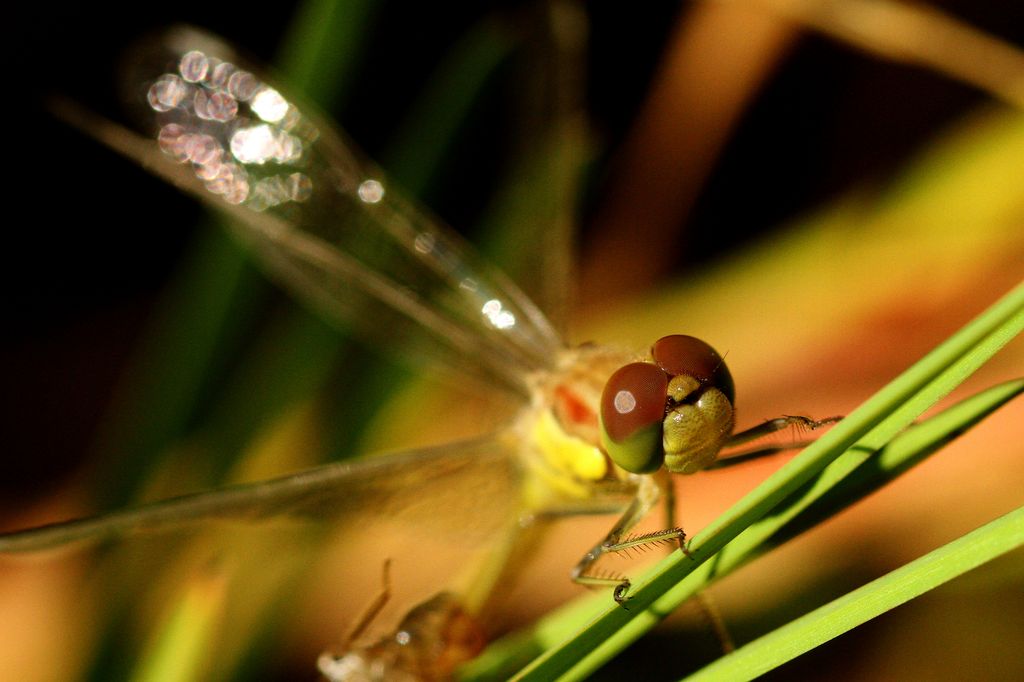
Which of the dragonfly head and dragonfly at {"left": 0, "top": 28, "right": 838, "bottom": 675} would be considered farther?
dragonfly at {"left": 0, "top": 28, "right": 838, "bottom": 675}

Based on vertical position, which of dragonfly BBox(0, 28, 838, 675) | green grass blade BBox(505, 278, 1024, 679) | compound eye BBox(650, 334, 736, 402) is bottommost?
green grass blade BBox(505, 278, 1024, 679)

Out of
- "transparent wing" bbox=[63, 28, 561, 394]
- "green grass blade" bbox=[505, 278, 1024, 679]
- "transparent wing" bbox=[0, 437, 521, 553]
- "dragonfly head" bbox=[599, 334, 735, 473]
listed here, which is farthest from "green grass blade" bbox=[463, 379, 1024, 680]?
"transparent wing" bbox=[63, 28, 561, 394]

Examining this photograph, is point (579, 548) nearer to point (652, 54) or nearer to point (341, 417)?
point (341, 417)

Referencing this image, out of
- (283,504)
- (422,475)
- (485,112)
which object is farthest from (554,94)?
(283,504)

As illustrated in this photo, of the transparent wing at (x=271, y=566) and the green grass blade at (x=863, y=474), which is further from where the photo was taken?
the transparent wing at (x=271, y=566)

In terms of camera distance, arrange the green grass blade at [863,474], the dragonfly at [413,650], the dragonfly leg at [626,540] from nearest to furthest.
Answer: the green grass blade at [863,474], the dragonfly leg at [626,540], the dragonfly at [413,650]

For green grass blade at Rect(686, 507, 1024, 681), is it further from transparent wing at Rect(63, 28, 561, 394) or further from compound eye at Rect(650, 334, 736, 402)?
transparent wing at Rect(63, 28, 561, 394)

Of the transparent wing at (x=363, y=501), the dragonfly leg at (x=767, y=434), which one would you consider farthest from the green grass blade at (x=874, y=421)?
the transparent wing at (x=363, y=501)

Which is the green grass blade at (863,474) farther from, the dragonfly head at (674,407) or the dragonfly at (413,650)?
the dragonfly at (413,650)
